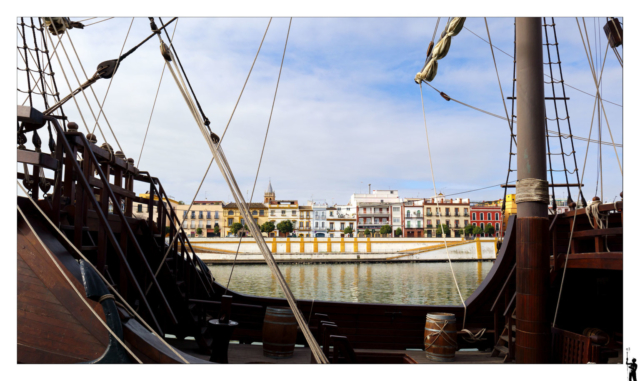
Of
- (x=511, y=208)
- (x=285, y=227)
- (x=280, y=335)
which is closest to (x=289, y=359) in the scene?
(x=280, y=335)

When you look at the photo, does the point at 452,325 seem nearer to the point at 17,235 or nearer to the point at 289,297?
the point at 289,297

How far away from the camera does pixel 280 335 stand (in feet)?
14.1

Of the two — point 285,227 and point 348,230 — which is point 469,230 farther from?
point 285,227

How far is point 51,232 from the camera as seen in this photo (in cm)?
287

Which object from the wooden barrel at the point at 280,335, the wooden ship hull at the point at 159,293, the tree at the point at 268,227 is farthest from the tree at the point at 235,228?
the wooden barrel at the point at 280,335

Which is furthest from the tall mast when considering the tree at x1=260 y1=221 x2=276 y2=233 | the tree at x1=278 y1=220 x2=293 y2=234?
the tree at x1=278 y1=220 x2=293 y2=234

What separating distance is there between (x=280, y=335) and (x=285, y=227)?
49935 millimetres

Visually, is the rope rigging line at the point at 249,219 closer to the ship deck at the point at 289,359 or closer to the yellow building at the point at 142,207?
the ship deck at the point at 289,359

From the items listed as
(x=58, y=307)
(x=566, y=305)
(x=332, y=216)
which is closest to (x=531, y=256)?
(x=566, y=305)

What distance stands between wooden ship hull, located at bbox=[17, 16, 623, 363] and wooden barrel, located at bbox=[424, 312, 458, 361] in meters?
0.50

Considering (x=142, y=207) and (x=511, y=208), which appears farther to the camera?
(x=142, y=207)

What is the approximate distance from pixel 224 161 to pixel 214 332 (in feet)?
5.27

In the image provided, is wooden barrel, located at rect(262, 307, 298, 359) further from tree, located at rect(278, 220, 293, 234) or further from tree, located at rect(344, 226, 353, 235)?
tree, located at rect(344, 226, 353, 235)

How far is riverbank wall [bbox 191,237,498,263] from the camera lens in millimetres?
36250
